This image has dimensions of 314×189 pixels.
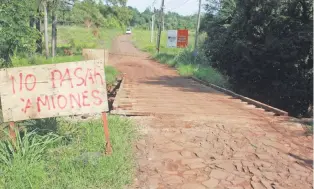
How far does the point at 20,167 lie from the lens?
3.84 meters

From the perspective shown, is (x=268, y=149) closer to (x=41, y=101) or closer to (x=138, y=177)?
(x=138, y=177)

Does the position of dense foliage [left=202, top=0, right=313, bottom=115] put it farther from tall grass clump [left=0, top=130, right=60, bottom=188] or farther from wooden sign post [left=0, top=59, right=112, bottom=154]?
tall grass clump [left=0, top=130, right=60, bottom=188]

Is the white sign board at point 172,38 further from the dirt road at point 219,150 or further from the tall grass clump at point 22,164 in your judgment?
the tall grass clump at point 22,164

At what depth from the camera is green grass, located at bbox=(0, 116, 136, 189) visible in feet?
12.1

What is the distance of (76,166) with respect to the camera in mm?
4020

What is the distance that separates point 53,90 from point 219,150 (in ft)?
7.54

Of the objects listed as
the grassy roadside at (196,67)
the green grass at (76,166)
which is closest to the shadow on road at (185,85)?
the grassy roadside at (196,67)

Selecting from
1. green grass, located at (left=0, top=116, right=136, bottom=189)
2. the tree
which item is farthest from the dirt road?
the tree

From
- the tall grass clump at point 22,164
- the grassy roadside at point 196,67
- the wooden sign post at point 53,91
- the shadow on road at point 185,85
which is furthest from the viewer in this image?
the grassy roadside at point 196,67

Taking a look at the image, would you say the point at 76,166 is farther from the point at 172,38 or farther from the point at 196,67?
the point at 172,38

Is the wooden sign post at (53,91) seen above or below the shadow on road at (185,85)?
above

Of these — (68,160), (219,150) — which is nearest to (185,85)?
(219,150)

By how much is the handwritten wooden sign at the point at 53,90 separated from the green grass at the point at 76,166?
498 mm

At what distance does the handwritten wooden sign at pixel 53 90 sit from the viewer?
4.28 metres
